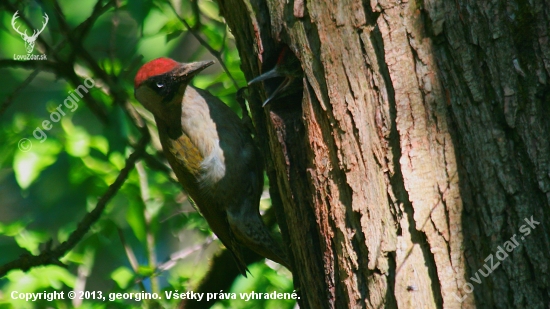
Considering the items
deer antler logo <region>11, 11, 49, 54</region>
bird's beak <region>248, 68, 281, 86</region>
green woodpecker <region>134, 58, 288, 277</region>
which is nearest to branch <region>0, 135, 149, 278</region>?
green woodpecker <region>134, 58, 288, 277</region>

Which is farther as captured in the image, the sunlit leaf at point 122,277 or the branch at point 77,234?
the sunlit leaf at point 122,277

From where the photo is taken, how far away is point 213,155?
11.8 ft

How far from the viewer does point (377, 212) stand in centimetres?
170

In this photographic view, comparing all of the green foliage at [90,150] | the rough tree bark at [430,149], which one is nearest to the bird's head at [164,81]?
the green foliage at [90,150]

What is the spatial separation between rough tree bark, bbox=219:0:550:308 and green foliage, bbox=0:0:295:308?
1874 mm

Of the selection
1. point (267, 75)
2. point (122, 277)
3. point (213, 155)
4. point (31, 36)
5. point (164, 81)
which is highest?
point (31, 36)

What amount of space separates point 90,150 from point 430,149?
2635 millimetres

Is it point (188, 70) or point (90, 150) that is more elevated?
point (188, 70)

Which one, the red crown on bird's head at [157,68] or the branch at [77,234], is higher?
the red crown on bird's head at [157,68]

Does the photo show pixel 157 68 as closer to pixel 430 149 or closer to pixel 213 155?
pixel 213 155

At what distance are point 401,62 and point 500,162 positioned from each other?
430mm

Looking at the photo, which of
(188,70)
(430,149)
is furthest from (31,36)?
(430,149)

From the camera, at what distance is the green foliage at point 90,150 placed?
3551 millimetres

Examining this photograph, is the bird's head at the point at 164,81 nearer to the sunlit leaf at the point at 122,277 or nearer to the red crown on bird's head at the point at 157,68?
the red crown on bird's head at the point at 157,68
